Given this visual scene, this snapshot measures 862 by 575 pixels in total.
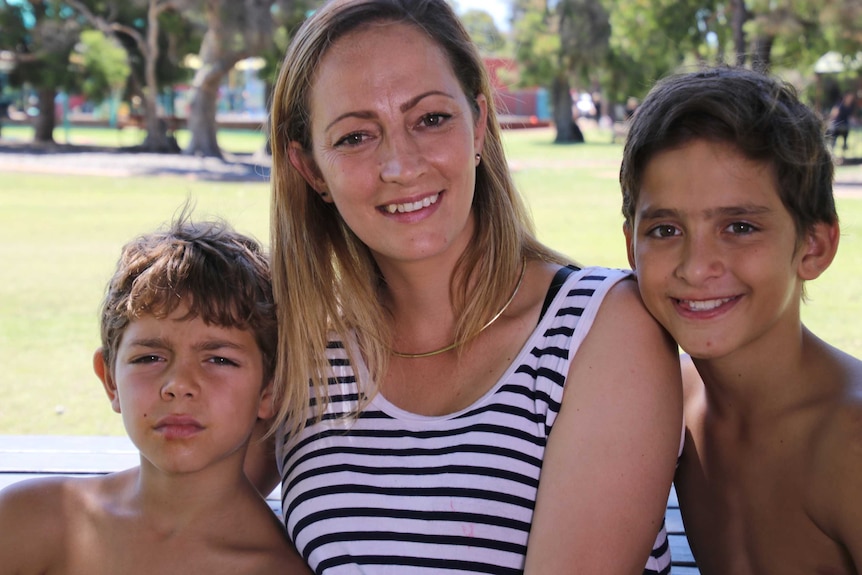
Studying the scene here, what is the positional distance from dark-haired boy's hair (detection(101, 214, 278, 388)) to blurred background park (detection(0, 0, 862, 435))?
0.82 ft

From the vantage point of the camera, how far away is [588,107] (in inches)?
2210

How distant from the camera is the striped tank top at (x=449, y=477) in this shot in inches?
71.7

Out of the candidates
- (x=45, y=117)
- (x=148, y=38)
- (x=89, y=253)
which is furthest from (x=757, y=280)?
(x=45, y=117)

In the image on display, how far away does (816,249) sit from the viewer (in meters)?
1.91

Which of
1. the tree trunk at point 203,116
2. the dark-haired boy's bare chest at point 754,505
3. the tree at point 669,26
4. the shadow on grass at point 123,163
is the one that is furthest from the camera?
the tree trunk at point 203,116

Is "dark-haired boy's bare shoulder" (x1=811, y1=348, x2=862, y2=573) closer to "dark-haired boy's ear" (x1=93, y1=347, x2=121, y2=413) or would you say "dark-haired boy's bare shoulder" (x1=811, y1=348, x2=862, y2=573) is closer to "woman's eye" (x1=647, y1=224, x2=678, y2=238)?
"woman's eye" (x1=647, y1=224, x2=678, y2=238)

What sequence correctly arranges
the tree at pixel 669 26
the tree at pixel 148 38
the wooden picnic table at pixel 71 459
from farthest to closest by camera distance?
the tree at pixel 148 38, the tree at pixel 669 26, the wooden picnic table at pixel 71 459

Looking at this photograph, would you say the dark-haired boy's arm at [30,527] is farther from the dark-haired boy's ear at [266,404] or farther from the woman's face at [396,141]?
the woman's face at [396,141]

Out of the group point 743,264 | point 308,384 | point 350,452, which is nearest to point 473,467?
point 350,452

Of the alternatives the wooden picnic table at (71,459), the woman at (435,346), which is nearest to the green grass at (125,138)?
the wooden picnic table at (71,459)

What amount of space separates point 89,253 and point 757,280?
982cm

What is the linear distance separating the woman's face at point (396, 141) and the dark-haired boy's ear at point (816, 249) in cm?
66

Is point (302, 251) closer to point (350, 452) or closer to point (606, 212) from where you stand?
point (350, 452)

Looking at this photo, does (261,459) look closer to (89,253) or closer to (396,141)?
(396,141)
